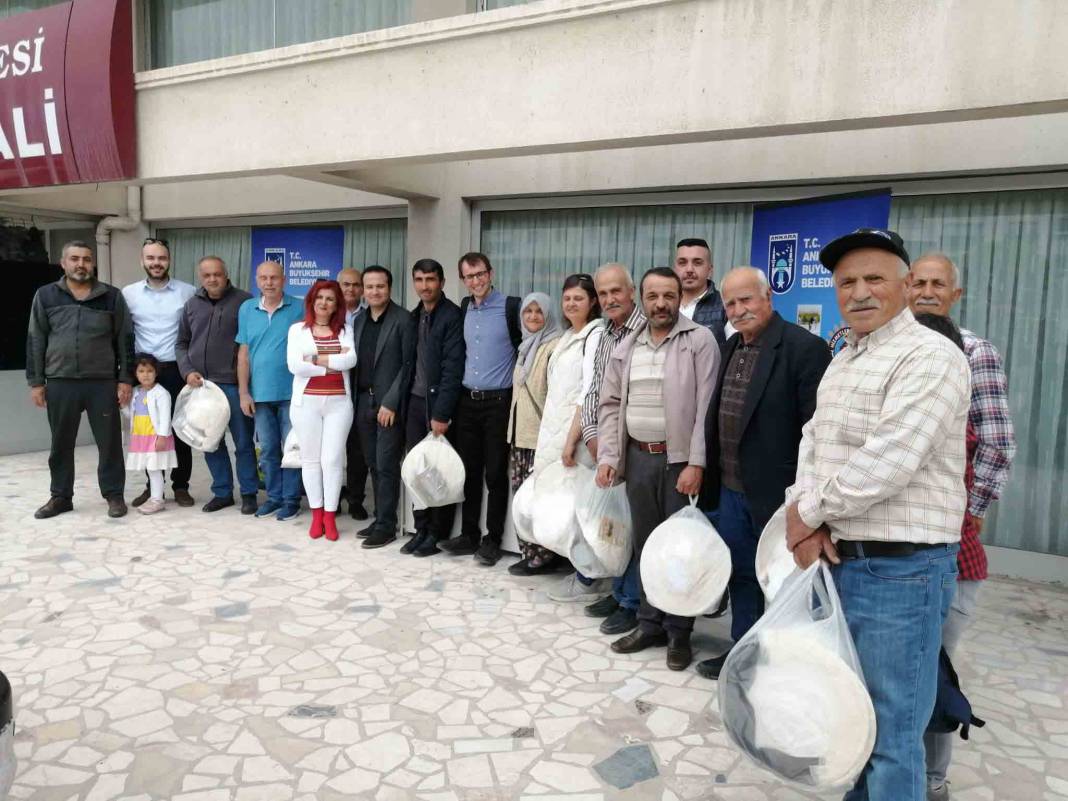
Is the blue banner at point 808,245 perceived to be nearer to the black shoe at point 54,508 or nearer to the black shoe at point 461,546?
the black shoe at point 461,546

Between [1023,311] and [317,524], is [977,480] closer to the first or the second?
[1023,311]

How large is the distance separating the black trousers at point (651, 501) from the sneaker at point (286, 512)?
3.31m

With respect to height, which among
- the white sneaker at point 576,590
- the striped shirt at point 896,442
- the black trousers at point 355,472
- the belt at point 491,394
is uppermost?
the striped shirt at point 896,442

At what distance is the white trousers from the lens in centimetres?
560

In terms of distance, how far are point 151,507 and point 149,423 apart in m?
0.68

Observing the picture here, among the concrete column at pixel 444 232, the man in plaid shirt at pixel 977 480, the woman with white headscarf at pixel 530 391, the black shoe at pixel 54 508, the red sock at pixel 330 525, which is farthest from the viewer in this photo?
the concrete column at pixel 444 232

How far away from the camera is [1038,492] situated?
521 cm

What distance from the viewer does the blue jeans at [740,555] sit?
356 cm

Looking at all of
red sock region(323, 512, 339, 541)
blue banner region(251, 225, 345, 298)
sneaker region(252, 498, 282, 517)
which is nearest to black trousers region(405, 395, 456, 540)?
red sock region(323, 512, 339, 541)

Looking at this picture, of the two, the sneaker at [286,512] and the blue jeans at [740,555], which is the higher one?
the blue jeans at [740,555]

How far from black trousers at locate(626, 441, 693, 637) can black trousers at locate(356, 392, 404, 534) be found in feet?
7.15

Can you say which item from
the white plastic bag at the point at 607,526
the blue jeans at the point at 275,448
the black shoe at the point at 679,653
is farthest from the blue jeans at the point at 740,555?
the blue jeans at the point at 275,448

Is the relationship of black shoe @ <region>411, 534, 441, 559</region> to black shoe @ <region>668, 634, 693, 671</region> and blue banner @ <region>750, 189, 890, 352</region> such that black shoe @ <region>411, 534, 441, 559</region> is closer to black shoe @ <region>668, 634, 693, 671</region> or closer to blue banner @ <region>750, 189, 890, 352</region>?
black shoe @ <region>668, 634, 693, 671</region>

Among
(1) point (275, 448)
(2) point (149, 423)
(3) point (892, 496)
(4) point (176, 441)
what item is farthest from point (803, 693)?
(4) point (176, 441)
